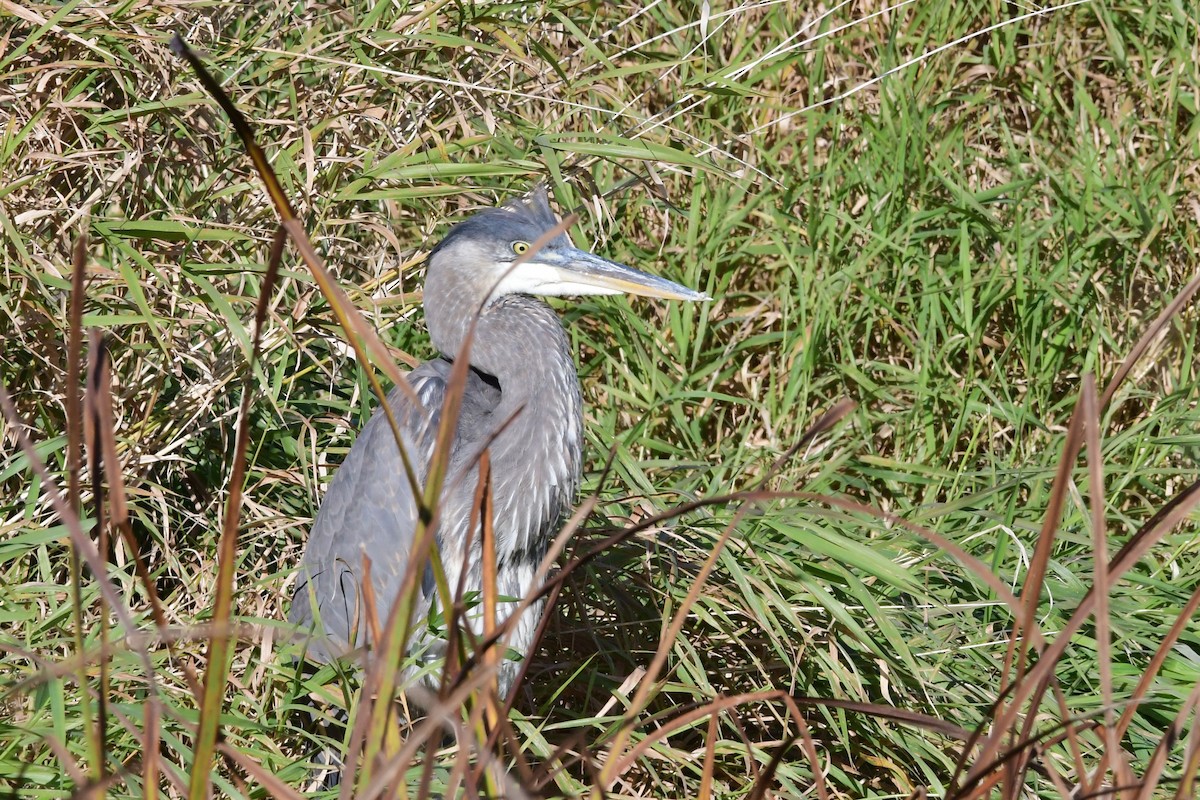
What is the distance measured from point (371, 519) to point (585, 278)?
68 centimetres

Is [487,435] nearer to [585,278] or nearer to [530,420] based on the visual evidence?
[530,420]

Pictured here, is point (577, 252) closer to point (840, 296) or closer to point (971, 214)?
point (840, 296)

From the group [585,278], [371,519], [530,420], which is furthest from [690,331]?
[371,519]

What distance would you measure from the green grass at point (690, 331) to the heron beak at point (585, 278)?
22 centimetres

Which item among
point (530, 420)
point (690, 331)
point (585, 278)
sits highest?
point (585, 278)

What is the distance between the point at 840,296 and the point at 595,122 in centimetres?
82

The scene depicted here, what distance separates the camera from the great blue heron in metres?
2.56

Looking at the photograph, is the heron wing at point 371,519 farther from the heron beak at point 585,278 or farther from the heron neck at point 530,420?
the heron beak at point 585,278

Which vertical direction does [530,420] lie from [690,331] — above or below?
above

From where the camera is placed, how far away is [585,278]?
2.70m

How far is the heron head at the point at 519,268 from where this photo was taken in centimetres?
269

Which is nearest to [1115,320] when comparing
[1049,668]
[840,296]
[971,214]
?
[971,214]

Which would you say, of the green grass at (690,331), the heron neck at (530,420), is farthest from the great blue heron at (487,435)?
the green grass at (690,331)

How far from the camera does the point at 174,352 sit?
2791 millimetres
